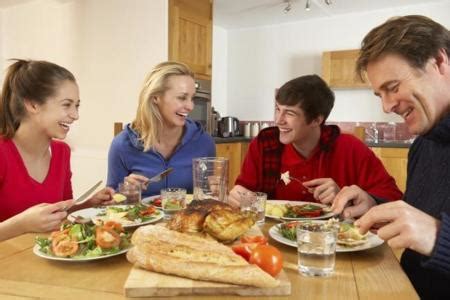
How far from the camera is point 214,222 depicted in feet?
3.17

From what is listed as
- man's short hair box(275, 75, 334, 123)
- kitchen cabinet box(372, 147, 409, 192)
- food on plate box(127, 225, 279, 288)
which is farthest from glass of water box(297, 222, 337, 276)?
kitchen cabinet box(372, 147, 409, 192)

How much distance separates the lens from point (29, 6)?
4.39 metres

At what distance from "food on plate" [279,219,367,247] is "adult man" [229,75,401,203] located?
0.72m

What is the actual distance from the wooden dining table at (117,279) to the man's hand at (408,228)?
0.08 meters

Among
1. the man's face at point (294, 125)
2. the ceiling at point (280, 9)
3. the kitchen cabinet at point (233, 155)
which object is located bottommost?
the kitchen cabinet at point (233, 155)

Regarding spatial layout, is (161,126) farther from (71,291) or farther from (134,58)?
(134,58)

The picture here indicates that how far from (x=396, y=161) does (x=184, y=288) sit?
3.92 meters

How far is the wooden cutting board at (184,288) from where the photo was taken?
76 centimetres

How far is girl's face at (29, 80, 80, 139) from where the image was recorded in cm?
170

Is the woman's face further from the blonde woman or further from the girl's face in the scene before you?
the girl's face

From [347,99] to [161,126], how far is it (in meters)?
3.43

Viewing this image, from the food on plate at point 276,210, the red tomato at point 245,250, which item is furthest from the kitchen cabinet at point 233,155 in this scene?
the red tomato at point 245,250

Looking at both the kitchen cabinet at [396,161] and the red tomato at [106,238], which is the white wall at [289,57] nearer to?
the kitchen cabinet at [396,161]

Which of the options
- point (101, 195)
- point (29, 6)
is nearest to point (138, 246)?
point (101, 195)
